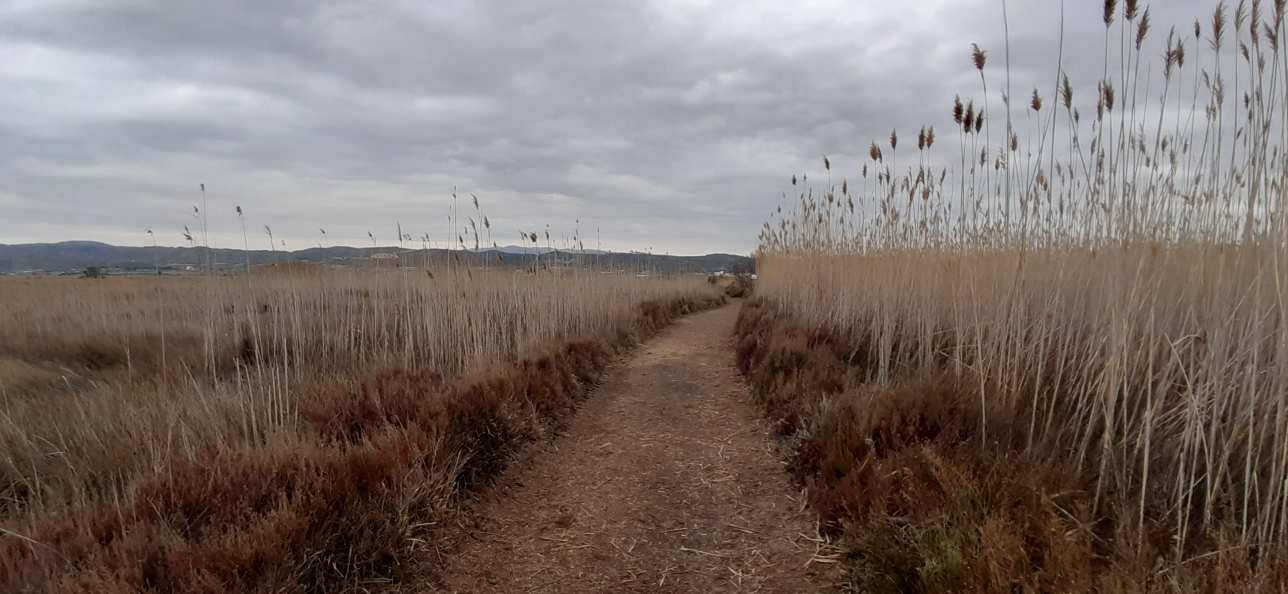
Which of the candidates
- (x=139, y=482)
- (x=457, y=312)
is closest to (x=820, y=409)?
(x=139, y=482)

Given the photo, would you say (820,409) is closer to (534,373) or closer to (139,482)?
(534,373)

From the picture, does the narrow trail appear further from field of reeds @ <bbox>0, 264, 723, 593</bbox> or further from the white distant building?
the white distant building

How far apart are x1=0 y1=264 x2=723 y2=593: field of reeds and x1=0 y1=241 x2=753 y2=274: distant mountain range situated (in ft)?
1.42

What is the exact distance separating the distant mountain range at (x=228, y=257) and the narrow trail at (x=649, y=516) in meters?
3.30

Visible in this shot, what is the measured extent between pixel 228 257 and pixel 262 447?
2579 mm

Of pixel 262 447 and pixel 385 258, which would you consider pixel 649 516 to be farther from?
pixel 385 258

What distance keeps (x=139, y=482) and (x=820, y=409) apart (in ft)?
12.7

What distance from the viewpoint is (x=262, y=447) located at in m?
3.28

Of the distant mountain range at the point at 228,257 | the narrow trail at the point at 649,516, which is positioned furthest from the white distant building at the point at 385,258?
the narrow trail at the point at 649,516

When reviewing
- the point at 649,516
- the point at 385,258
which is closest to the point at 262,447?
the point at 649,516

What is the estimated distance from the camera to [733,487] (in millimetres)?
3863

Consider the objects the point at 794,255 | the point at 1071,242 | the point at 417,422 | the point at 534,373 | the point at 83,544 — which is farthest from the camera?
the point at 794,255

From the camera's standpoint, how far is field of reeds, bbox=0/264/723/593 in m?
2.33

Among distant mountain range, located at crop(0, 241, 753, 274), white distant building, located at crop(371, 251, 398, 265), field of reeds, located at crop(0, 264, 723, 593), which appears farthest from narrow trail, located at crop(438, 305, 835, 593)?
white distant building, located at crop(371, 251, 398, 265)
